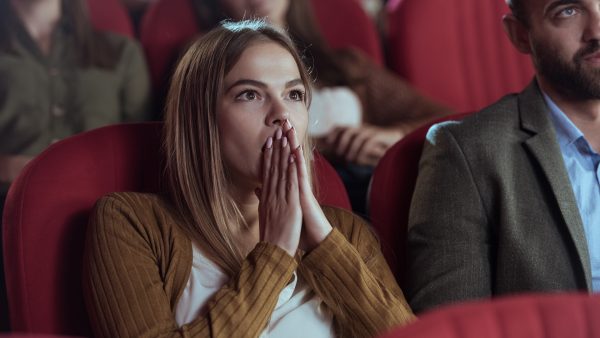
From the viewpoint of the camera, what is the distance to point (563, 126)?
1360mm

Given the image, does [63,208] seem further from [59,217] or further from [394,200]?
[394,200]

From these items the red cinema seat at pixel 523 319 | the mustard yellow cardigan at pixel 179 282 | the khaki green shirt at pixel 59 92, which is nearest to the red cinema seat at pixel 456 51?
the khaki green shirt at pixel 59 92

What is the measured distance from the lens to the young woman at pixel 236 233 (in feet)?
3.44

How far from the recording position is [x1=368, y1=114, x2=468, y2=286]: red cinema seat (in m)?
1.33

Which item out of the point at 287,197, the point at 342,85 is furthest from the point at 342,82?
the point at 287,197

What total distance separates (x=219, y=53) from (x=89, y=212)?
0.84 ft

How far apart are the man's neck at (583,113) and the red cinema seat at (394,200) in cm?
24

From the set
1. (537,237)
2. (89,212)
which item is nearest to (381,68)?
(537,237)

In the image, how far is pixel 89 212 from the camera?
1181 mm

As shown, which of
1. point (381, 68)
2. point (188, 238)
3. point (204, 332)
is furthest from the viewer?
point (381, 68)

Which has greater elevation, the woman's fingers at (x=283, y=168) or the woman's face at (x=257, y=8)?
the woman's face at (x=257, y=8)

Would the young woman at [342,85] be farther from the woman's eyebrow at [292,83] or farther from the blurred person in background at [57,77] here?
the woman's eyebrow at [292,83]

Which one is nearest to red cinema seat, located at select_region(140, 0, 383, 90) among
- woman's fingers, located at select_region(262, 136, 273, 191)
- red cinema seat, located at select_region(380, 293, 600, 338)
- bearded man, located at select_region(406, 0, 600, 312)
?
bearded man, located at select_region(406, 0, 600, 312)

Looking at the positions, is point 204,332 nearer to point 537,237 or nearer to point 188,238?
point 188,238
